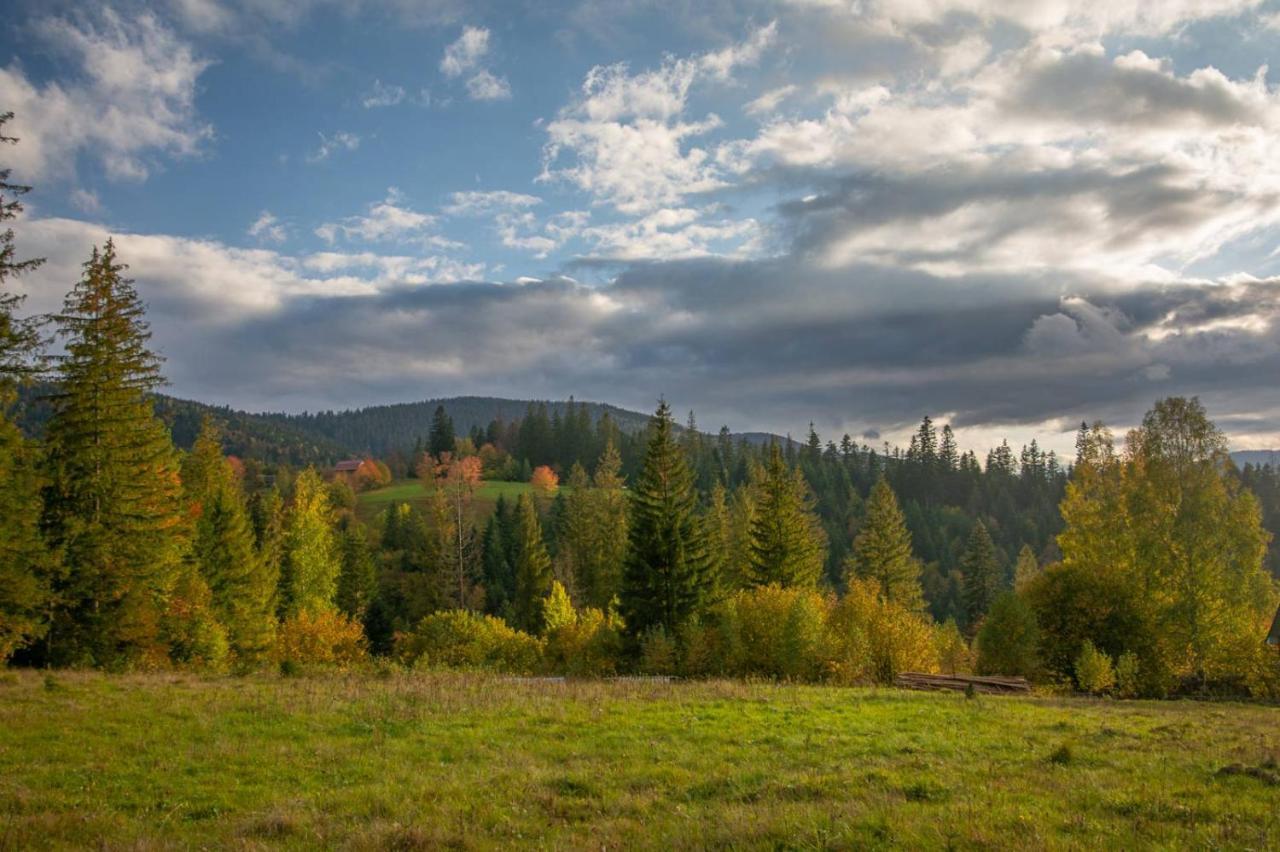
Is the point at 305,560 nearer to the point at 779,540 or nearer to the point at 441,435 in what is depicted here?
the point at 779,540

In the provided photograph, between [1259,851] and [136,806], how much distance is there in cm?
1413

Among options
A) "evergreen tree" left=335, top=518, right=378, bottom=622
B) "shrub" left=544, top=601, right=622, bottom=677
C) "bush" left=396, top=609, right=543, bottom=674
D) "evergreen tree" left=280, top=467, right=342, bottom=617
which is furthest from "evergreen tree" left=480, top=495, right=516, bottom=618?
"bush" left=396, top=609, right=543, bottom=674

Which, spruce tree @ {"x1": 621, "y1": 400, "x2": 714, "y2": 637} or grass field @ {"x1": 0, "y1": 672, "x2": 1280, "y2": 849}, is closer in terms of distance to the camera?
grass field @ {"x1": 0, "y1": 672, "x2": 1280, "y2": 849}

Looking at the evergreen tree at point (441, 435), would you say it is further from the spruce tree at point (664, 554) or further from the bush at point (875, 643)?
the bush at point (875, 643)

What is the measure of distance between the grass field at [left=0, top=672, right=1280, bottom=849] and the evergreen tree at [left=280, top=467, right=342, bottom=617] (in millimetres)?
40396

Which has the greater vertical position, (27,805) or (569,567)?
(27,805)

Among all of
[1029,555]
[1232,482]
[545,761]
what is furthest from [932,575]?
[545,761]

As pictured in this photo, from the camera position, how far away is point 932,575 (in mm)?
114125

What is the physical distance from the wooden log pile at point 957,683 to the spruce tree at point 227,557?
3705 centimetres

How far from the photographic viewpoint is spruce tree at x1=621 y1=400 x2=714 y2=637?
4472 cm

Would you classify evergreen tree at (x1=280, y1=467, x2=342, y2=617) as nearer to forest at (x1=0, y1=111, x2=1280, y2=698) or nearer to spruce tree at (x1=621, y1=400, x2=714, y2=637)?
forest at (x1=0, y1=111, x2=1280, y2=698)

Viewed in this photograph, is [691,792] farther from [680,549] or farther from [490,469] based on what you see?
[490,469]

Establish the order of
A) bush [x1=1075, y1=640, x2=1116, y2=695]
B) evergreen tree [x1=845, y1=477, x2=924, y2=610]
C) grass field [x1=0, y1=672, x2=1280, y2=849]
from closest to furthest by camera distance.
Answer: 1. grass field [x1=0, y1=672, x2=1280, y2=849]
2. bush [x1=1075, y1=640, x2=1116, y2=695]
3. evergreen tree [x1=845, y1=477, x2=924, y2=610]

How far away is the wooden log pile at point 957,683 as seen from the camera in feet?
97.0
